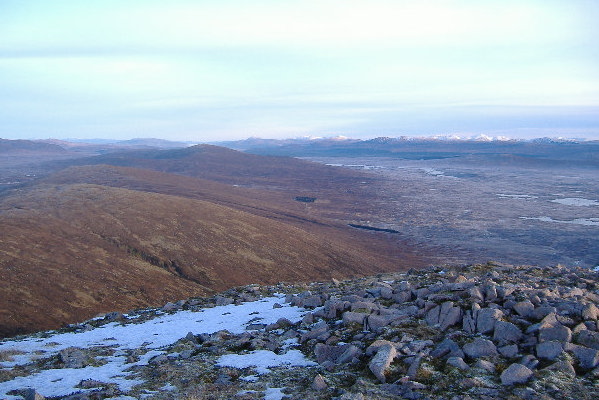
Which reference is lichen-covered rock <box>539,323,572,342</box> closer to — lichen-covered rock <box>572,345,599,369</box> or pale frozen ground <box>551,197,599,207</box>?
lichen-covered rock <box>572,345,599,369</box>

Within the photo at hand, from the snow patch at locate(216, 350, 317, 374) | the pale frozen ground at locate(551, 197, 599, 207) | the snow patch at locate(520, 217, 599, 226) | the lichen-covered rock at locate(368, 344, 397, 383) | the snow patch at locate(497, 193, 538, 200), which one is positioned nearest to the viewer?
the lichen-covered rock at locate(368, 344, 397, 383)

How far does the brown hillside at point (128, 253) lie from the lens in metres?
28.9

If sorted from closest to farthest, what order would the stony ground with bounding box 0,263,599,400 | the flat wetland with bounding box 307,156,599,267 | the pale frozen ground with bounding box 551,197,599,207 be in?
the stony ground with bounding box 0,263,599,400, the flat wetland with bounding box 307,156,599,267, the pale frozen ground with bounding box 551,197,599,207

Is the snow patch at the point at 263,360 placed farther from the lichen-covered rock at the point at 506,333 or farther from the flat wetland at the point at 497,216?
the flat wetland at the point at 497,216

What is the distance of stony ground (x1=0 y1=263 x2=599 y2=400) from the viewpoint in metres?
8.15

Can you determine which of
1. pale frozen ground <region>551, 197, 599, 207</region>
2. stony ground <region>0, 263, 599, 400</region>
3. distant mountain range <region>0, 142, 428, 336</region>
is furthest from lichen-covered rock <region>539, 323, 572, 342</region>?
pale frozen ground <region>551, 197, 599, 207</region>

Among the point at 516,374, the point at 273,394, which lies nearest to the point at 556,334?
the point at 516,374

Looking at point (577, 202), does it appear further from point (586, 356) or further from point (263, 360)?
point (263, 360)

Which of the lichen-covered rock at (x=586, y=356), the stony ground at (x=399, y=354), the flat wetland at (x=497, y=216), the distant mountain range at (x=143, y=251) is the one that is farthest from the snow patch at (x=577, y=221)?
the lichen-covered rock at (x=586, y=356)

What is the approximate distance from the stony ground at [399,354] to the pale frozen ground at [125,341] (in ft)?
0.97

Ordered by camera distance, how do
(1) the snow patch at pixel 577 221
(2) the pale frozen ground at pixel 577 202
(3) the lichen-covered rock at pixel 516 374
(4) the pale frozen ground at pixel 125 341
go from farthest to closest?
(2) the pale frozen ground at pixel 577 202, (1) the snow patch at pixel 577 221, (4) the pale frozen ground at pixel 125 341, (3) the lichen-covered rock at pixel 516 374

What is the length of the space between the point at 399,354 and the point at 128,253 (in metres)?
34.2

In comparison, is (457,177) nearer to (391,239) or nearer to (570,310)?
(391,239)

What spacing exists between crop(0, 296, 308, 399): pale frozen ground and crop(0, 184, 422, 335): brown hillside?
11.5 metres
